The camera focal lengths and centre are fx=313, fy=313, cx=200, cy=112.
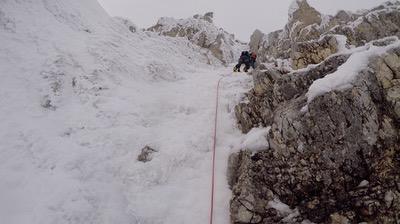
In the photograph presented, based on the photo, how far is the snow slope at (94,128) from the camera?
902 centimetres

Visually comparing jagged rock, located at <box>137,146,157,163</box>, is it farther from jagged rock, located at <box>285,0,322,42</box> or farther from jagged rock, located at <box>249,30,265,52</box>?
jagged rock, located at <box>249,30,265,52</box>

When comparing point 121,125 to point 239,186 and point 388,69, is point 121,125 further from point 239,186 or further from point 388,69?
point 388,69

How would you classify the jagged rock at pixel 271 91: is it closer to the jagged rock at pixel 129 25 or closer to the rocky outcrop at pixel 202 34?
the jagged rock at pixel 129 25

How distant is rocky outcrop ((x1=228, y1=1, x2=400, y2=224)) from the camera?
24.6 ft

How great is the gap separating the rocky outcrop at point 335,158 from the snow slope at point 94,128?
1402 millimetres

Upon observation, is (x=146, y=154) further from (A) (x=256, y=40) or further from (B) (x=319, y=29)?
(A) (x=256, y=40)

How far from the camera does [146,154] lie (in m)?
11.1

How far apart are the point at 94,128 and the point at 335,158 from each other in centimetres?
862

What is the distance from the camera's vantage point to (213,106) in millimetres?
Result: 14484

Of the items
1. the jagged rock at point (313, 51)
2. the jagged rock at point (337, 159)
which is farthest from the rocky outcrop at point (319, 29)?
the jagged rock at point (337, 159)

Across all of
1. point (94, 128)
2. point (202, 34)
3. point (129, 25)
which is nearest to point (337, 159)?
point (94, 128)

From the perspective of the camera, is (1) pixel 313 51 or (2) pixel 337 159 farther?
(1) pixel 313 51

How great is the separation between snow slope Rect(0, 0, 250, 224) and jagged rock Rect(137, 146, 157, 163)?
23 centimetres

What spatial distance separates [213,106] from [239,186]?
5.99m
